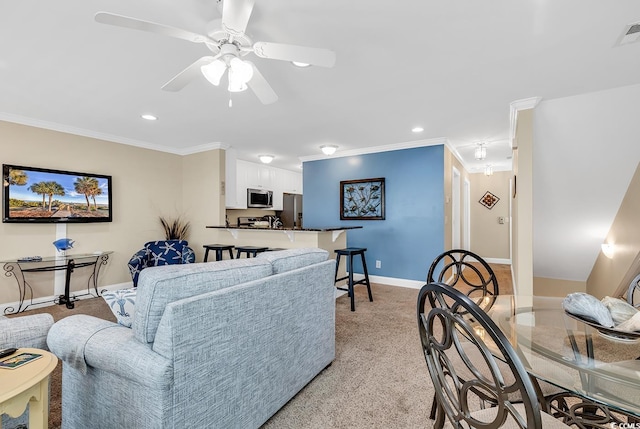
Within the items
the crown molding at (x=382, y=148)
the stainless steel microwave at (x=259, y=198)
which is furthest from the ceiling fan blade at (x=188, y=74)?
the stainless steel microwave at (x=259, y=198)

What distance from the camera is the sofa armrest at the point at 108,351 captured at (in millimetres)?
1110

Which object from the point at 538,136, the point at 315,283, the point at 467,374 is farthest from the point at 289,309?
the point at 538,136

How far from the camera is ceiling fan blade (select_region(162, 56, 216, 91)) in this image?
179cm

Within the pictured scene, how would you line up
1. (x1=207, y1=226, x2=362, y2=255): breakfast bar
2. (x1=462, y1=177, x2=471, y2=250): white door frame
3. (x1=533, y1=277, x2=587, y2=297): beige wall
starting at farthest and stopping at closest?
1. (x1=462, y1=177, x2=471, y2=250): white door frame
2. (x1=533, y1=277, x2=587, y2=297): beige wall
3. (x1=207, y1=226, x2=362, y2=255): breakfast bar

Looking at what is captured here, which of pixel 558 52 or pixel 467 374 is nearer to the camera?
pixel 467 374

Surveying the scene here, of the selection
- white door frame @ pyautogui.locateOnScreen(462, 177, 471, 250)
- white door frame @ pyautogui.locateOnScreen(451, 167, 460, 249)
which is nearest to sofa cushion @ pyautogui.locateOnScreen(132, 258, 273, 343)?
white door frame @ pyautogui.locateOnScreen(451, 167, 460, 249)

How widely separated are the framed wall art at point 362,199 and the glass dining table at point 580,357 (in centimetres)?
331

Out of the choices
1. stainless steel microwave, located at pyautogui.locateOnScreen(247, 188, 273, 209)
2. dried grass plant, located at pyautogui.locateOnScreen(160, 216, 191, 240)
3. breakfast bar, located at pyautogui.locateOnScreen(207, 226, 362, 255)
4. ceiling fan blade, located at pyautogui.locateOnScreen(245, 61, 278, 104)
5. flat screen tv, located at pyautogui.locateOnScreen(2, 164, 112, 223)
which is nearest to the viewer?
ceiling fan blade, located at pyautogui.locateOnScreen(245, 61, 278, 104)

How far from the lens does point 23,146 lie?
364 cm

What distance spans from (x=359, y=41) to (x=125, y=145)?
13.7ft

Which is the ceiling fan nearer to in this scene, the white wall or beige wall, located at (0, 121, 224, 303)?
the white wall

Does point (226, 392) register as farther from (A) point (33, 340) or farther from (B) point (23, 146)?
(B) point (23, 146)

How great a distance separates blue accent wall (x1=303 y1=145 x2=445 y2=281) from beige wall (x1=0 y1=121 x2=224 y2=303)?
224 cm

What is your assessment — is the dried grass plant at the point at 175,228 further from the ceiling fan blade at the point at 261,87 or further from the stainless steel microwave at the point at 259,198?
the ceiling fan blade at the point at 261,87
